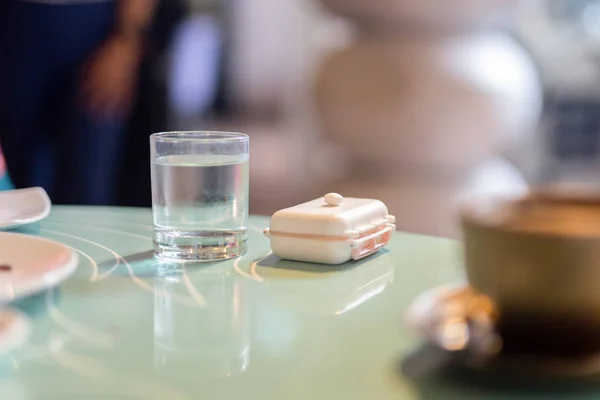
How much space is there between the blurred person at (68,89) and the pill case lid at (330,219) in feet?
3.99

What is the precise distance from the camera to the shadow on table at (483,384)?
0.38 metres

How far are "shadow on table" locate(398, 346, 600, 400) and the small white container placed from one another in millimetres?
240

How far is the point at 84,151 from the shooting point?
5.91 ft

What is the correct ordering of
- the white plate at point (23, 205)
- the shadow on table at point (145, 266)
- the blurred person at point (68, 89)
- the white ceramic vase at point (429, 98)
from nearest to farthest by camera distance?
1. the shadow on table at point (145, 266)
2. the white plate at point (23, 205)
3. the white ceramic vase at point (429, 98)
4. the blurred person at point (68, 89)

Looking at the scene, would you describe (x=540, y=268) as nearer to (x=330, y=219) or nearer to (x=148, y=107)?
(x=330, y=219)

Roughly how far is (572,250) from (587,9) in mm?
1863

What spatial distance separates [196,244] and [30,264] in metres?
0.15

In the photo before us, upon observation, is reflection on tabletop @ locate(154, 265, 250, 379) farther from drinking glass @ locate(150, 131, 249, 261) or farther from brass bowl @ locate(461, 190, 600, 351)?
brass bowl @ locate(461, 190, 600, 351)

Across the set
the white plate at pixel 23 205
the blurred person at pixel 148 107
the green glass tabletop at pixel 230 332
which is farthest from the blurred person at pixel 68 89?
the green glass tabletop at pixel 230 332

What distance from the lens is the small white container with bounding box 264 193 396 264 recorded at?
2.13ft

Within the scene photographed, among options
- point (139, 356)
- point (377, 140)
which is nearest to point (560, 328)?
point (139, 356)

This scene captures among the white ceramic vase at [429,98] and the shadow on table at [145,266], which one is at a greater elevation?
the white ceramic vase at [429,98]

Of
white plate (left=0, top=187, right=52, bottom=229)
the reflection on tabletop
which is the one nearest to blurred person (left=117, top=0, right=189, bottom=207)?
white plate (left=0, top=187, right=52, bottom=229)

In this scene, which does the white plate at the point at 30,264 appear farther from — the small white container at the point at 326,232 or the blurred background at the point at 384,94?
the blurred background at the point at 384,94
